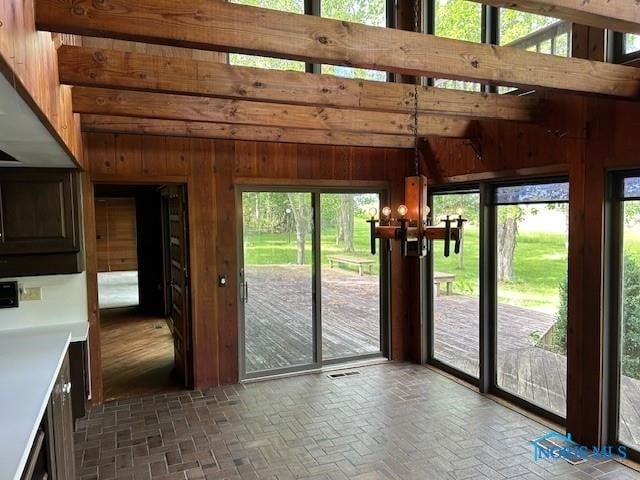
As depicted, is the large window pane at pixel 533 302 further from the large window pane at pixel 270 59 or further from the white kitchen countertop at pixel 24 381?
the white kitchen countertop at pixel 24 381

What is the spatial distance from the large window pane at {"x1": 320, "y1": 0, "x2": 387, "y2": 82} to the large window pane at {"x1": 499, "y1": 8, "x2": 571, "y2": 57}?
1439 mm

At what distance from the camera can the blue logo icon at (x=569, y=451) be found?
360 centimetres

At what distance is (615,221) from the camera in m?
3.54

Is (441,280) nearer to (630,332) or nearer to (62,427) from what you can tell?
(630,332)

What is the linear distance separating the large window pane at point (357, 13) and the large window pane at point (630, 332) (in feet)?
9.83

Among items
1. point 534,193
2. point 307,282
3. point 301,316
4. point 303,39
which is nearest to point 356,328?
point 301,316

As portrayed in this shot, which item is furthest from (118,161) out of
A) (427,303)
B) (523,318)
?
(523,318)

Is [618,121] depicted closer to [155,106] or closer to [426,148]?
[426,148]

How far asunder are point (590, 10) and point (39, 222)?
3902 mm

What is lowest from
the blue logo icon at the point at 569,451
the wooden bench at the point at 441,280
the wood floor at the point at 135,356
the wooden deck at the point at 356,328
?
the blue logo icon at the point at 569,451

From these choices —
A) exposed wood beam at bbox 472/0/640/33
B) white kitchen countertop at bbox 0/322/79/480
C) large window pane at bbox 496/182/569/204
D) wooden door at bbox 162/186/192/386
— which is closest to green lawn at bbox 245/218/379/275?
wooden door at bbox 162/186/192/386

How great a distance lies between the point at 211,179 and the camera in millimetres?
5043

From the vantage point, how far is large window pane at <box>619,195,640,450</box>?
3494mm

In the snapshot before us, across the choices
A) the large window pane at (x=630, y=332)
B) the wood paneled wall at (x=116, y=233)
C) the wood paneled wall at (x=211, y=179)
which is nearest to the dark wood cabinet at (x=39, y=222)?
the wood paneled wall at (x=211, y=179)
